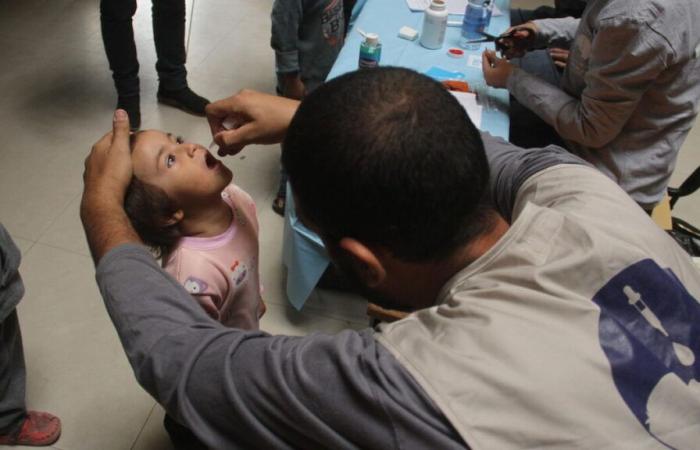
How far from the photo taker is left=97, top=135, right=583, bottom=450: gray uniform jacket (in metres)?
0.58

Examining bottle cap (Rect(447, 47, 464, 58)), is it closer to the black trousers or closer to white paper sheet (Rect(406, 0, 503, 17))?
white paper sheet (Rect(406, 0, 503, 17))

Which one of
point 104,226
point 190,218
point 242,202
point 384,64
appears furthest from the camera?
point 384,64

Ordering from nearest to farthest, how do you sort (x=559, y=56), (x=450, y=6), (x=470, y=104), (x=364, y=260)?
(x=364, y=260) → (x=470, y=104) → (x=559, y=56) → (x=450, y=6)

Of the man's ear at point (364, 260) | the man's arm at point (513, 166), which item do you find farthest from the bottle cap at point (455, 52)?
the man's ear at point (364, 260)

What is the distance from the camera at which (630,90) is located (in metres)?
1.31

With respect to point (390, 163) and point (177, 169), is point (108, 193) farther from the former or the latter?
point (390, 163)

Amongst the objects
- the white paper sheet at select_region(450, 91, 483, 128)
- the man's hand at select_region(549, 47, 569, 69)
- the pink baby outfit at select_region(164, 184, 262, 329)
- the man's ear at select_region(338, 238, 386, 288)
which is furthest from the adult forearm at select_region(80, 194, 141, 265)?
the man's hand at select_region(549, 47, 569, 69)

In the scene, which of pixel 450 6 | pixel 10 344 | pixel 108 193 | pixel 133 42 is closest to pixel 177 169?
pixel 108 193

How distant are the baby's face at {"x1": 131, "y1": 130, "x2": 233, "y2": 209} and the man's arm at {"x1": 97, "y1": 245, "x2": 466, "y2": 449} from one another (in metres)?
0.35

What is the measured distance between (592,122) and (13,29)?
332cm

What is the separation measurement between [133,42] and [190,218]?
70.6 inches

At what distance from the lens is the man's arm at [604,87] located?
1.23 meters

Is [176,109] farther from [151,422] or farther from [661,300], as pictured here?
[661,300]

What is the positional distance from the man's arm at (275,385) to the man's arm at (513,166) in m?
0.47
